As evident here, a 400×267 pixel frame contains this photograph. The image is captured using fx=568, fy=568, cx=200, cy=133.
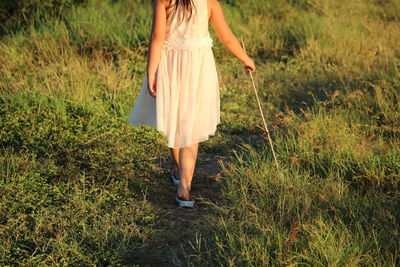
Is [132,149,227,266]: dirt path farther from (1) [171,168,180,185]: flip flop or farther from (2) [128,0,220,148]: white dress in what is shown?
(2) [128,0,220,148]: white dress

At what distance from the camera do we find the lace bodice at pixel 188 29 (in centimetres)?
365

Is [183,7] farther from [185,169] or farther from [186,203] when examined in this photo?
[186,203]

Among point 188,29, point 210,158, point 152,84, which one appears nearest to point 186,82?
point 152,84

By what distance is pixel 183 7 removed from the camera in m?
3.60

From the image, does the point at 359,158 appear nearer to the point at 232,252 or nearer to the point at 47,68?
the point at 232,252

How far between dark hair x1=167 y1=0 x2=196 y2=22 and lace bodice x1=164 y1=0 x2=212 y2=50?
0.02 metres

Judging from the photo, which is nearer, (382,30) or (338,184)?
(338,184)

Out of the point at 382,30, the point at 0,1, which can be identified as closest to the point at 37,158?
the point at 0,1

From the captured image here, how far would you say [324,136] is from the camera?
454 centimetres

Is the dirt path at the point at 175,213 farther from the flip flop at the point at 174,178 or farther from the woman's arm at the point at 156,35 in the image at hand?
the woman's arm at the point at 156,35

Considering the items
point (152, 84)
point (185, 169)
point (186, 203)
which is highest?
point (152, 84)

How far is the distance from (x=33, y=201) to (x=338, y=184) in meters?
2.00

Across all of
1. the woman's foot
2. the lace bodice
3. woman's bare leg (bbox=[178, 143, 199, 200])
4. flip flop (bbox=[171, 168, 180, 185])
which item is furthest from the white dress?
flip flop (bbox=[171, 168, 180, 185])

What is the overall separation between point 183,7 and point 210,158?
5.25 ft
